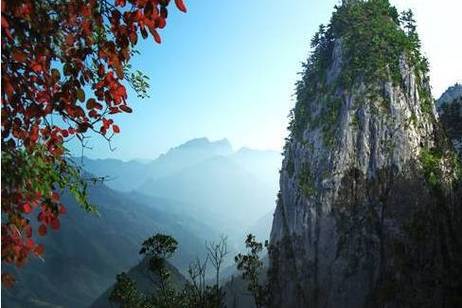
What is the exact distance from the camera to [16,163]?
4.70 meters

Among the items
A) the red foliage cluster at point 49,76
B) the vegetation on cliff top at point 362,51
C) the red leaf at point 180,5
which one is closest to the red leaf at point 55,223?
the red foliage cluster at point 49,76

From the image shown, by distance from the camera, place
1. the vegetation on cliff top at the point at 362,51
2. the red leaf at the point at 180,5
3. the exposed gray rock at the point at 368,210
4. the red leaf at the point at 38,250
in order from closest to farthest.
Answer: the red leaf at the point at 180,5
the red leaf at the point at 38,250
the exposed gray rock at the point at 368,210
the vegetation on cliff top at the point at 362,51

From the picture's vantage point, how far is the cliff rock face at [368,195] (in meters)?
65.4

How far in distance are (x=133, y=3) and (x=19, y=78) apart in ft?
4.05

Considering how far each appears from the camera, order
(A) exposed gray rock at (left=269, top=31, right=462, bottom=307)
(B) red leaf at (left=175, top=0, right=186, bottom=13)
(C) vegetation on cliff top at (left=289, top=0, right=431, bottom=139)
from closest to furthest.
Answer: (B) red leaf at (left=175, top=0, right=186, bottom=13) → (A) exposed gray rock at (left=269, top=31, right=462, bottom=307) → (C) vegetation on cliff top at (left=289, top=0, right=431, bottom=139)

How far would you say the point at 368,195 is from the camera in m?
69.4

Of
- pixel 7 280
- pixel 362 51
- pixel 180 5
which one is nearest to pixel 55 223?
pixel 7 280

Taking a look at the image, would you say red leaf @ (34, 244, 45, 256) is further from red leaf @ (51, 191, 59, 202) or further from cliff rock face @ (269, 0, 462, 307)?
cliff rock face @ (269, 0, 462, 307)

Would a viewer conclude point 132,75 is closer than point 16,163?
No

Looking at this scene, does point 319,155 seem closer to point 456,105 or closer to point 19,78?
point 456,105

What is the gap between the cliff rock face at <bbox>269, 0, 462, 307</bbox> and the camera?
6544 centimetres

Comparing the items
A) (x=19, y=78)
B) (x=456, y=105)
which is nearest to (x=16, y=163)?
(x=19, y=78)

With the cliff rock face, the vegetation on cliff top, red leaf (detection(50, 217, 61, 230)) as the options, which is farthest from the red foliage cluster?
the vegetation on cliff top

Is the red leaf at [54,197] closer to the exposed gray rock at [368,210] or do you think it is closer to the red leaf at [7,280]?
the red leaf at [7,280]
